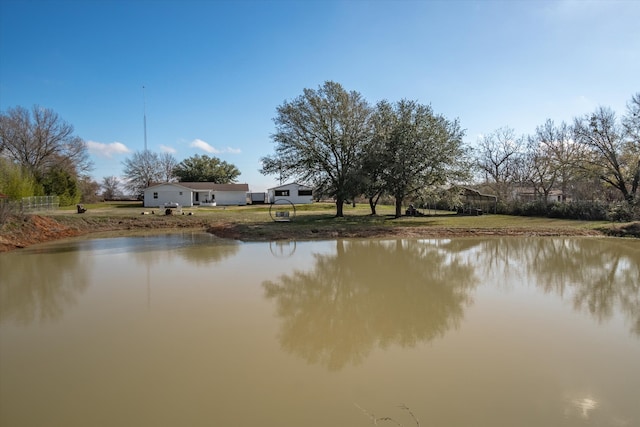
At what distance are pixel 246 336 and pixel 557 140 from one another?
3941 cm

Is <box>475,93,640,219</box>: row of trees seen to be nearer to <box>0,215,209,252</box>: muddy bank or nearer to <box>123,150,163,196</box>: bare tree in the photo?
<box>0,215,209,252</box>: muddy bank

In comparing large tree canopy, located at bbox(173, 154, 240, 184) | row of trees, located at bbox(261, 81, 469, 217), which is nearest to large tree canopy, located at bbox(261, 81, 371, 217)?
row of trees, located at bbox(261, 81, 469, 217)

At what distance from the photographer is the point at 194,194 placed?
149 feet

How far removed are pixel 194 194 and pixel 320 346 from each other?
142 feet

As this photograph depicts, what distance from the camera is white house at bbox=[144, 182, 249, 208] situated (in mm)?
40375

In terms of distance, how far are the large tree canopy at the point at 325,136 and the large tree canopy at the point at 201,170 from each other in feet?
102

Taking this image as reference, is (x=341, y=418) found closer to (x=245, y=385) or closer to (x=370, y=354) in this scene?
(x=245, y=385)

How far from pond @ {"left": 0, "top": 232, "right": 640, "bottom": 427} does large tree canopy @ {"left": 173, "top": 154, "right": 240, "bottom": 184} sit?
45.1 m

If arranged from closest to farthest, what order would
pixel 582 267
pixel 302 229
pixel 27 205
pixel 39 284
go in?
pixel 39 284 → pixel 582 267 → pixel 302 229 → pixel 27 205

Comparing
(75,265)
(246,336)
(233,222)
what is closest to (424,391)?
(246,336)

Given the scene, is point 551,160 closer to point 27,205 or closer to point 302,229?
point 302,229

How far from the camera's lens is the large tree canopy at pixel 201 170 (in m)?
54.6

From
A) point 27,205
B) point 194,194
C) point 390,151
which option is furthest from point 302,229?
point 194,194

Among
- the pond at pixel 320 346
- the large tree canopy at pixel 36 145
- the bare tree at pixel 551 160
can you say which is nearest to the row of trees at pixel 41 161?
the large tree canopy at pixel 36 145
